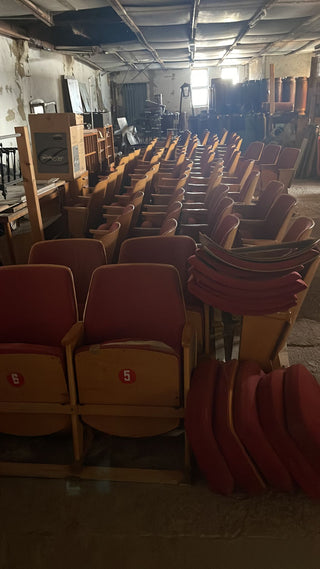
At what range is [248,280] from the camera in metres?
1.99

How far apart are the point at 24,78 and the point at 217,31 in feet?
14.2

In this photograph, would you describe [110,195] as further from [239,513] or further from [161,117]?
[161,117]

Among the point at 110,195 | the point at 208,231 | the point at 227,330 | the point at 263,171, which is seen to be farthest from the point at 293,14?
the point at 227,330

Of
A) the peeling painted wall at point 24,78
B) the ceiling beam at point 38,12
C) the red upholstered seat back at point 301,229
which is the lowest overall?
the red upholstered seat back at point 301,229

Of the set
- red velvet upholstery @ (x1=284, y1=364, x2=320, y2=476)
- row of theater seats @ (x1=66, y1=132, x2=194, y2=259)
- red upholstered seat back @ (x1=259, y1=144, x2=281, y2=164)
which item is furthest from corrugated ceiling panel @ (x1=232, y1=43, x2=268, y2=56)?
red velvet upholstery @ (x1=284, y1=364, x2=320, y2=476)

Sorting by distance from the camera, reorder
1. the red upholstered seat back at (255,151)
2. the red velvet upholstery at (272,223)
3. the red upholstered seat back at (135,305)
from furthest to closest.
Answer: the red upholstered seat back at (255,151) → the red velvet upholstery at (272,223) → the red upholstered seat back at (135,305)

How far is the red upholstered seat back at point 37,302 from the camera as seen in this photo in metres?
2.01

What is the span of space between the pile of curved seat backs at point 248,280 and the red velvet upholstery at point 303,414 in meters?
0.31

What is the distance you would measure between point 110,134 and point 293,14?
4347 millimetres

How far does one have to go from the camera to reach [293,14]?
905cm

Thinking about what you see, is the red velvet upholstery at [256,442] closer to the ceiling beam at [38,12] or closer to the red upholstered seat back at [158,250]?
the red upholstered seat back at [158,250]

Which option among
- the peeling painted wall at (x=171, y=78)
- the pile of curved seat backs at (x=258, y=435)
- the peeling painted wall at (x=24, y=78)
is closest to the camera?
the pile of curved seat backs at (x=258, y=435)

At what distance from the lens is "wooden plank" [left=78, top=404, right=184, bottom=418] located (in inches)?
75.2

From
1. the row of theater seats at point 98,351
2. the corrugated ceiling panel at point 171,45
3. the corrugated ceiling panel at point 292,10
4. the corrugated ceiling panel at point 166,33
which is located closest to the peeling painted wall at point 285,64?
the corrugated ceiling panel at point 171,45
